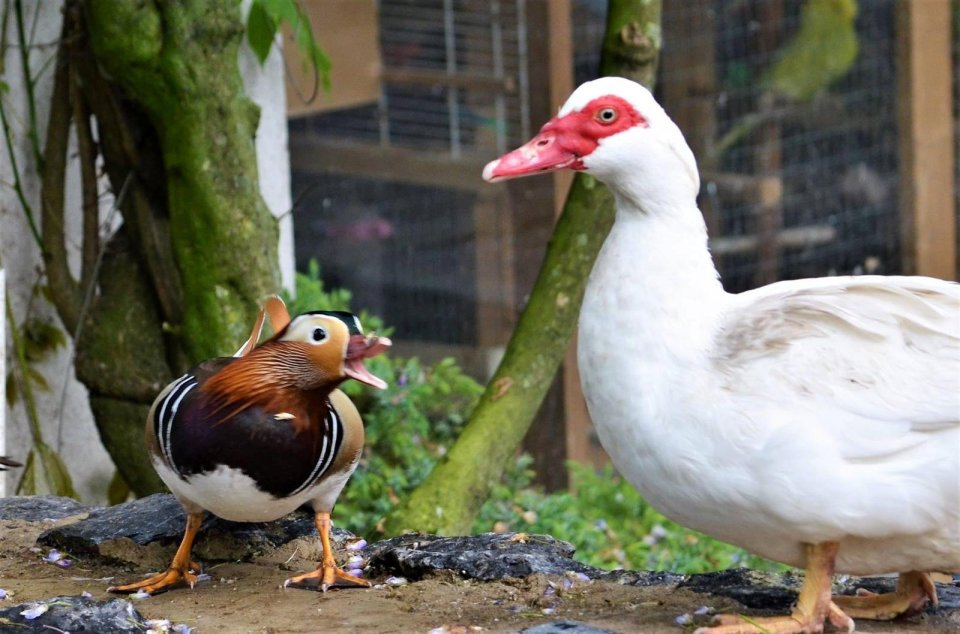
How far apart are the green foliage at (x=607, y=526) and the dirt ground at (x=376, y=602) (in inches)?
71.3

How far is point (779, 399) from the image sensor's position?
103 inches

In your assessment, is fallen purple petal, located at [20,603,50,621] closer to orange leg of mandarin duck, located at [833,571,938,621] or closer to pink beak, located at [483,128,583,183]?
pink beak, located at [483,128,583,183]

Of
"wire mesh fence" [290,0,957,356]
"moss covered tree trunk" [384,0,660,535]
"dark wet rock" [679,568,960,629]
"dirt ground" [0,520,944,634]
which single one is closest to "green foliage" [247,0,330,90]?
"moss covered tree trunk" [384,0,660,535]

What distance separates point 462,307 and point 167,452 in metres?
3.47

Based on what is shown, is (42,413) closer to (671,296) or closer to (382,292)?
(382,292)

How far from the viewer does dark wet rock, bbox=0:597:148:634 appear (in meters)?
2.69

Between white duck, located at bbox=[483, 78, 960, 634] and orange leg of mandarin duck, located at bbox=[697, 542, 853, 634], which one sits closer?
white duck, located at bbox=[483, 78, 960, 634]

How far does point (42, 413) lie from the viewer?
5227 millimetres

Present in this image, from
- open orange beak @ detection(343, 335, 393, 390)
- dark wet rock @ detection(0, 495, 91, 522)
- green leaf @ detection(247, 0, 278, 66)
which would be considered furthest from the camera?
green leaf @ detection(247, 0, 278, 66)

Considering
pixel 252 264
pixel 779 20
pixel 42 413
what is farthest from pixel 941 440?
pixel 779 20

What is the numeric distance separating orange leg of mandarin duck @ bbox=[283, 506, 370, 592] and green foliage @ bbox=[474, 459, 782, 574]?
1876mm

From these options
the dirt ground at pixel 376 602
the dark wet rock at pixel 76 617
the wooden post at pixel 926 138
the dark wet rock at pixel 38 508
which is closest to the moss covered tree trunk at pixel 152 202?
the dark wet rock at pixel 38 508

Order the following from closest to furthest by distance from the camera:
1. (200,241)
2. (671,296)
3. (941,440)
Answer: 1. (941,440)
2. (671,296)
3. (200,241)

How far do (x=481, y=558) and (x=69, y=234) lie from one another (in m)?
2.72
